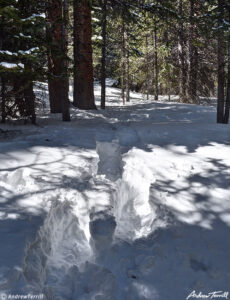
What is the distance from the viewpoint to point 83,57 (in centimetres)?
1207

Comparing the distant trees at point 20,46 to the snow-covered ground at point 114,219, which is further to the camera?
the distant trees at point 20,46

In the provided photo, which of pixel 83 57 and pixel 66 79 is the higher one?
pixel 83 57

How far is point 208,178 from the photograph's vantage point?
4.96 meters

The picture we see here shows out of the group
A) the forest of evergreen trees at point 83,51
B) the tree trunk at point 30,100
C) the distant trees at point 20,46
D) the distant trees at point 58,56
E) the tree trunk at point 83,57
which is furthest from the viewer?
the tree trunk at point 83,57

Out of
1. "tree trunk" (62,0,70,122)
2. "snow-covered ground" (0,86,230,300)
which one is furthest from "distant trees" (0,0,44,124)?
"snow-covered ground" (0,86,230,300)

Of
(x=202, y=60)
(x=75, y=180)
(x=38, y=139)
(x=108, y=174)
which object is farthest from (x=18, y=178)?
(x=202, y=60)

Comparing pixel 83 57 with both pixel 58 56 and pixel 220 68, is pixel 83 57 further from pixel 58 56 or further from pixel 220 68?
pixel 220 68

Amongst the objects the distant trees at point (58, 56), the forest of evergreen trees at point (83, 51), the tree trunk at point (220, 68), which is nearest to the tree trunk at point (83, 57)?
the forest of evergreen trees at point (83, 51)

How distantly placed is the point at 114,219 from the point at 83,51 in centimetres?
1028

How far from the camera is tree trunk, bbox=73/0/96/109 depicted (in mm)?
12250

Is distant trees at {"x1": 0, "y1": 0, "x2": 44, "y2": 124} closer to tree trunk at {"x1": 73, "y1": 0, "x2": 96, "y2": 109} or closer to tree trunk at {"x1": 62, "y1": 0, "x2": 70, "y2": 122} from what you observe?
tree trunk at {"x1": 62, "y1": 0, "x2": 70, "y2": 122}

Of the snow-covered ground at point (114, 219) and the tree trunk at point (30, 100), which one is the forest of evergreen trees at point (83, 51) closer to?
the tree trunk at point (30, 100)

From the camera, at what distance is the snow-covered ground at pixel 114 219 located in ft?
9.89

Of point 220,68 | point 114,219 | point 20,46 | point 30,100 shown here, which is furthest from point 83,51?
point 114,219
